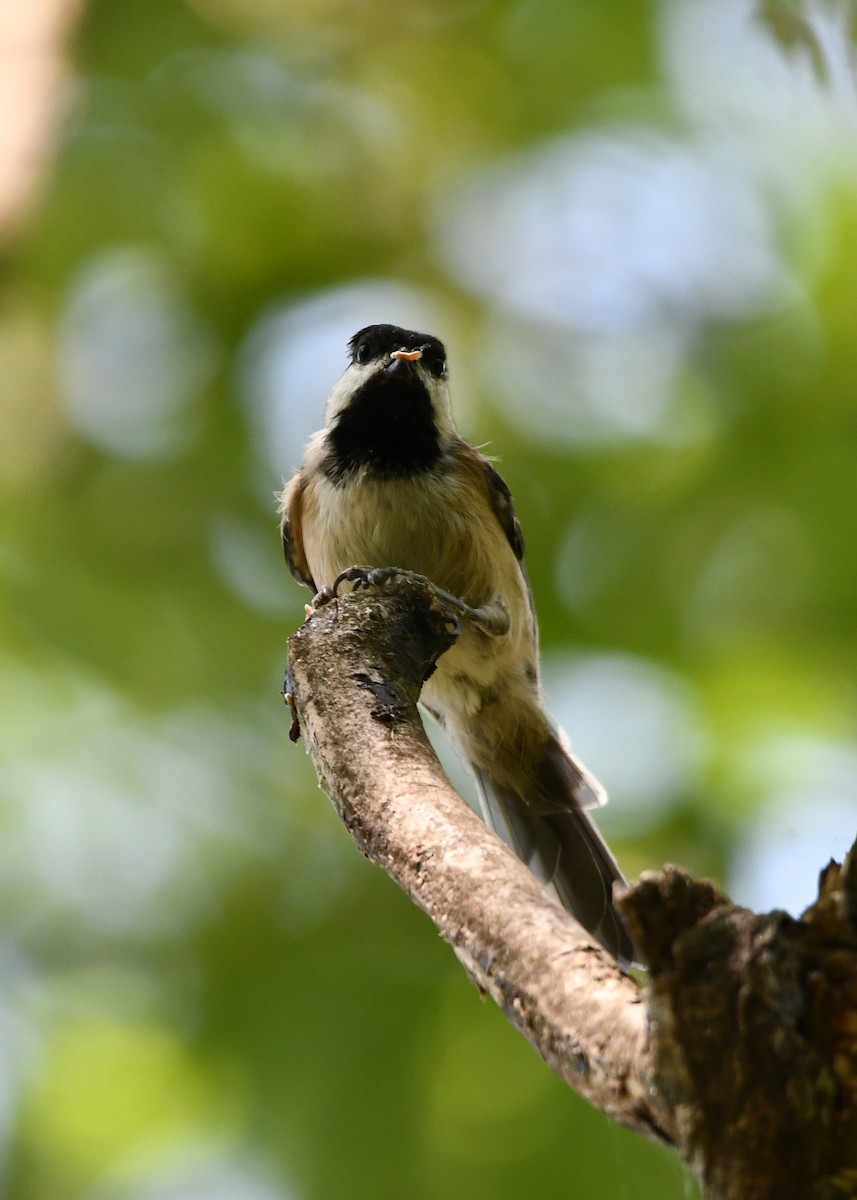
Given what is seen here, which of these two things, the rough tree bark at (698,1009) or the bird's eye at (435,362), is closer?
the rough tree bark at (698,1009)

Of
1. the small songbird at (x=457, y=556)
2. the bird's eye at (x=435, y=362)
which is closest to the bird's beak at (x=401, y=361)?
the small songbird at (x=457, y=556)

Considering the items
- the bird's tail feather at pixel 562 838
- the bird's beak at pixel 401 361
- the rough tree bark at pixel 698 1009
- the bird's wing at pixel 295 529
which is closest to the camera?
the rough tree bark at pixel 698 1009

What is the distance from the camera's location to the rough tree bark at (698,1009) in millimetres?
1537

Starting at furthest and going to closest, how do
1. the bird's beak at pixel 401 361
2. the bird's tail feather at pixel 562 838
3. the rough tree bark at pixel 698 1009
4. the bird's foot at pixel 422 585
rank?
1. the bird's beak at pixel 401 361
2. the bird's tail feather at pixel 562 838
3. the bird's foot at pixel 422 585
4. the rough tree bark at pixel 698 1009

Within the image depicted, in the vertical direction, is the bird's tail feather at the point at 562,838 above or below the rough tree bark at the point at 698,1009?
above

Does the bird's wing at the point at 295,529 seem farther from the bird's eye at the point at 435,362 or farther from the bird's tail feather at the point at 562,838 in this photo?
the bird's tail feather at the point at 562,838

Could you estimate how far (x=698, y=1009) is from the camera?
156 cm

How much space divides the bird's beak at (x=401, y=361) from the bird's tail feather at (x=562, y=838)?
1.62m

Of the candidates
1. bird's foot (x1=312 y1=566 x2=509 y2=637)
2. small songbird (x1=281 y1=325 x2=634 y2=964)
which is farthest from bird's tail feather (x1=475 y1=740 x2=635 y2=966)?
bird's foot (x1=312 y1=566 x2=509 y2=637)

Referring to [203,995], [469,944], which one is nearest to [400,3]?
[203,995]

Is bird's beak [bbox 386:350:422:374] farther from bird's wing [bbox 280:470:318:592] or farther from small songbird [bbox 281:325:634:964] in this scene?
bird's wing [bbox 280:470:318:592]

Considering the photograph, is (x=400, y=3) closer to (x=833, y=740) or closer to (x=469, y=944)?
(x=833, y=740)

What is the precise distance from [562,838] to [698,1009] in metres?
3.61

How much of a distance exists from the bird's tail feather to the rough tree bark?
8.29ft
